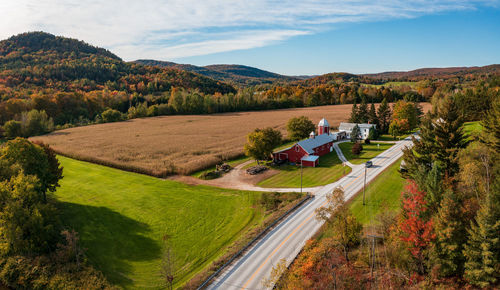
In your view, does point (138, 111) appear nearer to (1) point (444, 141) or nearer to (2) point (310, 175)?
(2) point (310, 175)

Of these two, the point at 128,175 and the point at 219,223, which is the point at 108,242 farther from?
the point at 128,175

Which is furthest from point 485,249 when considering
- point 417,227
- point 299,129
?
point 299,129

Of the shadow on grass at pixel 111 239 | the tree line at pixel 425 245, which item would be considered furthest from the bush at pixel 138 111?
the tree line at pixel 425 245

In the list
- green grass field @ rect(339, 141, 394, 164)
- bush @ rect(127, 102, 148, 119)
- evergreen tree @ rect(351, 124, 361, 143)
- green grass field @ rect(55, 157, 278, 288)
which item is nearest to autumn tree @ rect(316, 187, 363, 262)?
green grass field @ rect(55, 157, 278, 288)

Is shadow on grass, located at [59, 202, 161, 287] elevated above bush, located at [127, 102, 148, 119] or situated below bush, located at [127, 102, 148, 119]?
below

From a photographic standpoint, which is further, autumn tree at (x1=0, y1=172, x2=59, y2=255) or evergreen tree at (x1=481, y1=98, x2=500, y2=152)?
evergreen tree at (x1=481, y1=98, x2=500, y2=152)

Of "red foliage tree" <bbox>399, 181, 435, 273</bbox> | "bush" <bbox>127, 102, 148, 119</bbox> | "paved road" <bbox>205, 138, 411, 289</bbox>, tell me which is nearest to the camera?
"red foliage tree" <bbox>399, 181, 435, 273</bbox>

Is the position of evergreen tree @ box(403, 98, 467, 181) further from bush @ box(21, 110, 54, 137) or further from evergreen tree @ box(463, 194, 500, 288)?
bush @ box(21, 110, 54, 137)
